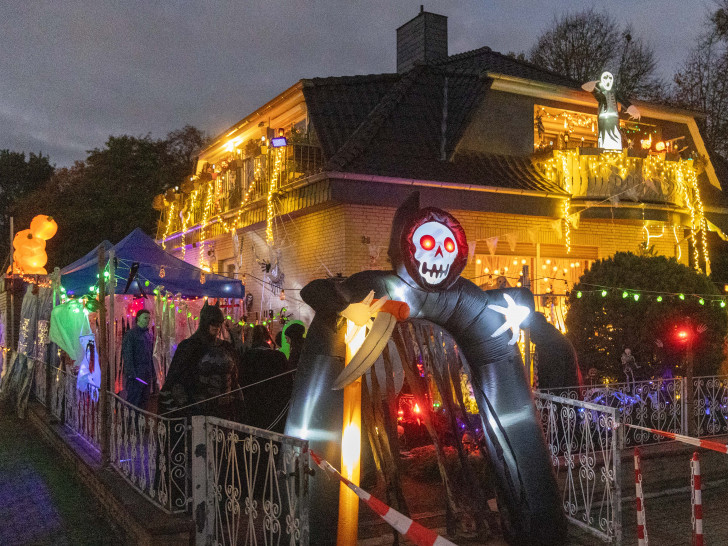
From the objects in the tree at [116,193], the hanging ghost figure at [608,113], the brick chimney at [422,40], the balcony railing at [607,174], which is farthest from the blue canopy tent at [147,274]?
the tree at [116,193]

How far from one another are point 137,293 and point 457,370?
25.4ft

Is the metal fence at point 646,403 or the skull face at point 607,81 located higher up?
the skull face at point 607,81

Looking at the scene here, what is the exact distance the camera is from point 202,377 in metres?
6.71

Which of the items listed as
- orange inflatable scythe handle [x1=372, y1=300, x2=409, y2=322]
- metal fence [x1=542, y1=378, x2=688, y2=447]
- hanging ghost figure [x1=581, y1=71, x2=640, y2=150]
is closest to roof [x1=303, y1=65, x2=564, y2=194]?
hanging ghost figure [x1=581, y1=71, x2=640, y2=150]

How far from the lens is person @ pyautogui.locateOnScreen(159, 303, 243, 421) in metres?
6.63

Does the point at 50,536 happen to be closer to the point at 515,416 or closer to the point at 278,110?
the point at 515,416

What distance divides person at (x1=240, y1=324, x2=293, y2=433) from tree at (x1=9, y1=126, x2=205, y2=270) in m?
24.8

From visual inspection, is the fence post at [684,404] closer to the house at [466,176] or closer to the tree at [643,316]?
the tree at [643,316]

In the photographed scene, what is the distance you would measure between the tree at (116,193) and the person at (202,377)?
25474 mm

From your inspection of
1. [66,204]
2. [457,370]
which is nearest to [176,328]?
[457,370]

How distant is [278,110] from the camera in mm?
15719

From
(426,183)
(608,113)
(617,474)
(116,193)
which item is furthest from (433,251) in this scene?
(116,193)

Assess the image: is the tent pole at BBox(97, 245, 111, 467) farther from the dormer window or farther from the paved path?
the dormer window

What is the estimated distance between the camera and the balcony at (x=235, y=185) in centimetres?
1361
